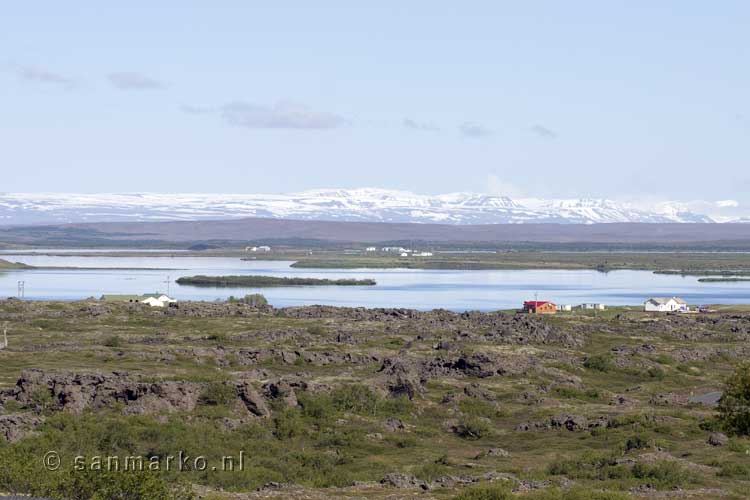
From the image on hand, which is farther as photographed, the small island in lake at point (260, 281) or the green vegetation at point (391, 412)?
the small island in lake at point (260, 281)

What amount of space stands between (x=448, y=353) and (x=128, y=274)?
433ft

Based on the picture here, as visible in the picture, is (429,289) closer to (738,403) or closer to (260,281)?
(260,281)

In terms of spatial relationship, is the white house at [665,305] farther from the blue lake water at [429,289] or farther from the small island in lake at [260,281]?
the small island in lake at [260,281]

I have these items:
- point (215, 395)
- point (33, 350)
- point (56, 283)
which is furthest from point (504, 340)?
point (56, 283)

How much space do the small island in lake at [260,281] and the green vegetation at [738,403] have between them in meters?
126

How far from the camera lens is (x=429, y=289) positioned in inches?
5950

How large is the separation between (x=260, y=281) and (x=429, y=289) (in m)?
25.8

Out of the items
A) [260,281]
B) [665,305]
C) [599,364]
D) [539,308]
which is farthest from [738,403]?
[260,281]

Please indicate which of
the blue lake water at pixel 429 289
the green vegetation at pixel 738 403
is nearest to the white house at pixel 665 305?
the blue lake water at pixel 429 289

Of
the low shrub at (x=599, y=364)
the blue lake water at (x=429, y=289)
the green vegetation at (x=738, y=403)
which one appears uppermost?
the green vegetation at (x=738, y=403)

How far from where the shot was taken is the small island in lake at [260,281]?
161500mm

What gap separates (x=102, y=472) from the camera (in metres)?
25.7

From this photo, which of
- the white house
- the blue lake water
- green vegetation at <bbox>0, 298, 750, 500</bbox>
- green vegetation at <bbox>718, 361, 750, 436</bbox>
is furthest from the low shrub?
the blue lake water

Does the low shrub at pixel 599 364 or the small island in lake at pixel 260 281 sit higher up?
the low shrub at pixel 599 364
